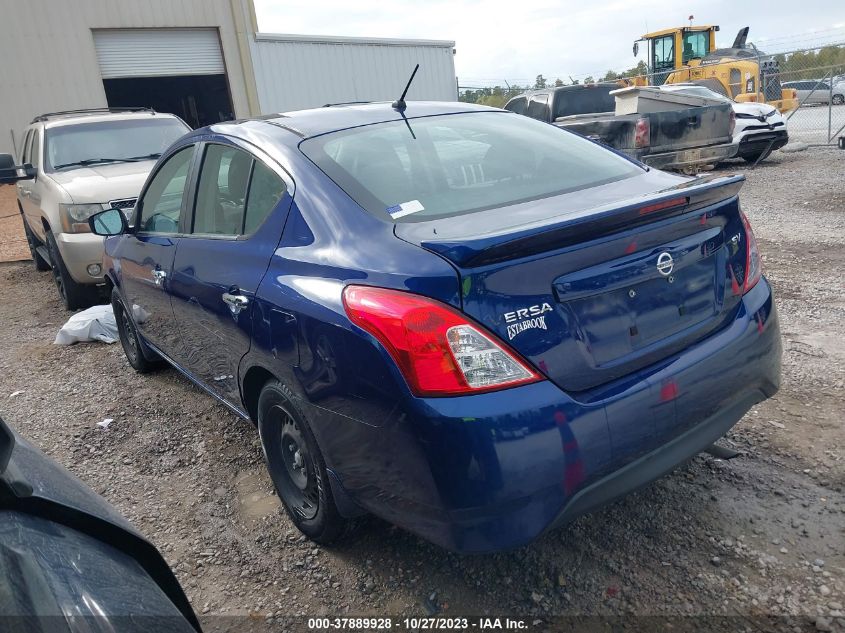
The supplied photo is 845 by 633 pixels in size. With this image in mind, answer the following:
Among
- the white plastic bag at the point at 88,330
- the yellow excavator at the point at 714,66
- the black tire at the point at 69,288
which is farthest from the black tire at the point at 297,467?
the yellow excavator at the point at 714,66

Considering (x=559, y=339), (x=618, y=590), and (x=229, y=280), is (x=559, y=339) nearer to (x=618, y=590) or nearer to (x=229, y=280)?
(x=618, y=590)

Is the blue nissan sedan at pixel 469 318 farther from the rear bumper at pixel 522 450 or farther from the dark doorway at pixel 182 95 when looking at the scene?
the dark doorway at pixel 182 95

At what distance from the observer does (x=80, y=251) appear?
6.21 meters

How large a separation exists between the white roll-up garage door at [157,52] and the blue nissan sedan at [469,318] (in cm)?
1573

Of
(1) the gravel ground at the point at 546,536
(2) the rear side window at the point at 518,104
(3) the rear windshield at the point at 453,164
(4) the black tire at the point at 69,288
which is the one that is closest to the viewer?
(1) the gravel ground at the point at 546,536

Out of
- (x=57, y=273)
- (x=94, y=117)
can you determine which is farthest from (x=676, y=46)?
(x=57, y=273)

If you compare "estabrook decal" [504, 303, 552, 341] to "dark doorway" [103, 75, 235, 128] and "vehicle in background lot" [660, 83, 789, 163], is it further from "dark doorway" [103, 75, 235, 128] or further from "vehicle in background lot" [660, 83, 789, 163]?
"dark doorway" [103, 75, 235, 128]

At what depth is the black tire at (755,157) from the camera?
1261 cm

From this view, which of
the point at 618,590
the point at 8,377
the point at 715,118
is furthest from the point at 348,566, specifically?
the point at 715,118

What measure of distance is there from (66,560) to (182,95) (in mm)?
23378

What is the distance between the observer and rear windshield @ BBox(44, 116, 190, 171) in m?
7.34

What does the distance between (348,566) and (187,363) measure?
1658 millimetres

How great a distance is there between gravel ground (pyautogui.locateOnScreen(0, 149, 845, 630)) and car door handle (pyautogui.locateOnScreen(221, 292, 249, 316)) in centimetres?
96

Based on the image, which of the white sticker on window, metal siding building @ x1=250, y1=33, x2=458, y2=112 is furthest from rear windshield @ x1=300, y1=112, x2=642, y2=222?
metal siding building @ x1=250, y1=33, x2=458, y2=112
